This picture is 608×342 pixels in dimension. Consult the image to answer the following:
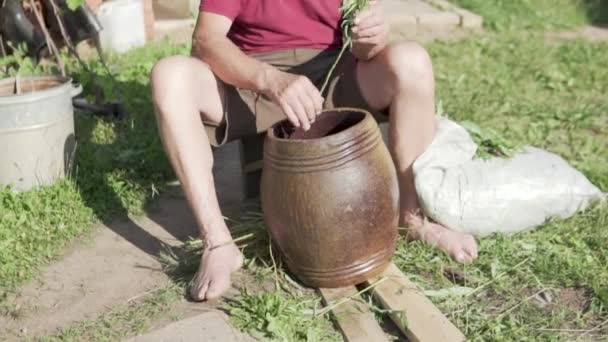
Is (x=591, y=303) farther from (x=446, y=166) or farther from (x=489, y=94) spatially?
(x=489, y=94)

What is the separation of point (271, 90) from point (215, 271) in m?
0.67

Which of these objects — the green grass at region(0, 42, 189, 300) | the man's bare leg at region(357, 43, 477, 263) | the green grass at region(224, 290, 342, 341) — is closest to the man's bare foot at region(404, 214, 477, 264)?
the man's bare leg at region(357, 43, 477, 263)

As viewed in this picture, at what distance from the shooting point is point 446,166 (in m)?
3.17

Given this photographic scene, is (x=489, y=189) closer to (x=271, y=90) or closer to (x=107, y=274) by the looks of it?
(x=271, y=90)

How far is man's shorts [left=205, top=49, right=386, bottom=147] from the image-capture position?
3.12 metres

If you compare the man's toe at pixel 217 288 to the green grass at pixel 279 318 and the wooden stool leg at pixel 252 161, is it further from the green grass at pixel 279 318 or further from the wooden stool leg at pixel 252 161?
the wooden stool leg at pixel 252 161

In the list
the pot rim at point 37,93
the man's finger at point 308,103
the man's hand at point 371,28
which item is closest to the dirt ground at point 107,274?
the pot rim at point 37,93

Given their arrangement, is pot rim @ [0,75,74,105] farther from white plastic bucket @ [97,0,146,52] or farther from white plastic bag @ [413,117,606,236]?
white plastic bucket @ [97,0,146,52]

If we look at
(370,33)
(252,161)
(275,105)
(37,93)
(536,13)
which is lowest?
(536,13)

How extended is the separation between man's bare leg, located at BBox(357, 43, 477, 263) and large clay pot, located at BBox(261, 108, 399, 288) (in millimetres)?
244

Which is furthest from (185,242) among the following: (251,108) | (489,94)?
(489,94)

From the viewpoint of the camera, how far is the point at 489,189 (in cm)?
316

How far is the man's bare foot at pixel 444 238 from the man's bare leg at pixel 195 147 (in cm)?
70

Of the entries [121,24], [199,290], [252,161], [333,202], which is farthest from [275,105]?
[121,24]
